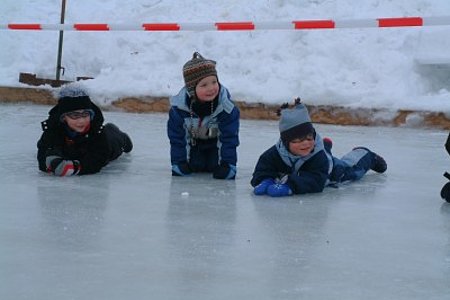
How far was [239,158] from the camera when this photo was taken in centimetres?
532

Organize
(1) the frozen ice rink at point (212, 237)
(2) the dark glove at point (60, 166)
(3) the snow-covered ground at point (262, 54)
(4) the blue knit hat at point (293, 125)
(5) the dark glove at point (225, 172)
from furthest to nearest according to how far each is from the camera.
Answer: (3) the snow-covered ground at point (262, 54)
(5) the dark glove at point (225, 172)
(2) the dark glove at point (60, 166)
(4) the blue knit hat at point (293, 125)
(1) the frozen ice rink at point (212, 237)

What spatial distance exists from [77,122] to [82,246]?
1834 millimetres

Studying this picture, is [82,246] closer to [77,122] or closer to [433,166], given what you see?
[77,122]

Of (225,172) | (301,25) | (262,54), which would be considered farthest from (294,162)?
(262,54)

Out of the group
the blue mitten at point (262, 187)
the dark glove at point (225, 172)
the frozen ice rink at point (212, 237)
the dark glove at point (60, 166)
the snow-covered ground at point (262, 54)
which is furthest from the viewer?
the snow-covered ground at point (262, 54)

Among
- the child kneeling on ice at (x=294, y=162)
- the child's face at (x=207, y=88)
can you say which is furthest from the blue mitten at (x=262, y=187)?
the child's face at (x=207, y=88)

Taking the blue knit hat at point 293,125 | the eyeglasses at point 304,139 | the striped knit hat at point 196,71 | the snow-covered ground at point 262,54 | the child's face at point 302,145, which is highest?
the striped knit hat at point 196,71

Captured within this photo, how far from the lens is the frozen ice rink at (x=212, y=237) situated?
2.13m

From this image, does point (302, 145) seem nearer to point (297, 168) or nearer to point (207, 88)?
point (297, 168)

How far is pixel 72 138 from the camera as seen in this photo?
14.5 feet

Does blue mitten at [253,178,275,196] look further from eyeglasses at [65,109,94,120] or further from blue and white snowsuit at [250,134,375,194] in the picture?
eyeglasses at [65,109,94,120]

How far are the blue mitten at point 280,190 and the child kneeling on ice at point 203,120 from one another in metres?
0.65

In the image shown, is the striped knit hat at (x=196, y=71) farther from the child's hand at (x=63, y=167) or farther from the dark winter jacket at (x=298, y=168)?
the child's hand at (x=63, y=167)

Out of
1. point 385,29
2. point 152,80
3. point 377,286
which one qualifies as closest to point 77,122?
point 377,286
